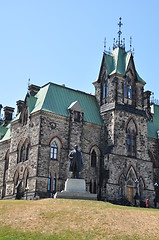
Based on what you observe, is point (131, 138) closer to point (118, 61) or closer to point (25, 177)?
point (118, 61)

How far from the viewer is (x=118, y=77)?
5228cm

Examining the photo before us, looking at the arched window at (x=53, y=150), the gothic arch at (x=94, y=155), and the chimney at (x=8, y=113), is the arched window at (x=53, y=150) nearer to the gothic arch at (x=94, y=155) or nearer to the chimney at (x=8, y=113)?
the gothic arch at (x=94, y=155)

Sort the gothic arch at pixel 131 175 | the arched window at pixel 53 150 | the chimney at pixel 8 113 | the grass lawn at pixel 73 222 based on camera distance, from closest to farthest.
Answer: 1. the grass lawn at pixel 73 222
2. the arched window at pixel 53 150
3. the gothic arch at pixel 131 175
4. the chimney at pixel 8 113

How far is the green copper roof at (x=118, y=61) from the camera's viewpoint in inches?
2099

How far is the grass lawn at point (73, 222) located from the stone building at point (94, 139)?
1493 centimetres

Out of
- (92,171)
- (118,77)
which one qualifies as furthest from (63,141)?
(118,77)

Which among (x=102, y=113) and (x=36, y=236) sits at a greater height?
(x=102, y=113)

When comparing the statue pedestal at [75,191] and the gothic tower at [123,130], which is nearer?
the statue pedestal at [75,191]

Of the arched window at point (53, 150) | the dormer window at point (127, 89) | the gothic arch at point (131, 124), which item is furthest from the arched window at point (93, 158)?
the dormer window at point (127, 89)

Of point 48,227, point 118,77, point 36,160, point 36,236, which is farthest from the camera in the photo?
point 118,77

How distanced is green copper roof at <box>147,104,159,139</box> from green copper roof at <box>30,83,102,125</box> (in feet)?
28.6

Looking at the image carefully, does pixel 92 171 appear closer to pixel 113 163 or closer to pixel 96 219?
pixel 113 163

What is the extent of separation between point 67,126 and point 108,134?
547cm

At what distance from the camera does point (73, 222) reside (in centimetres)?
2652
